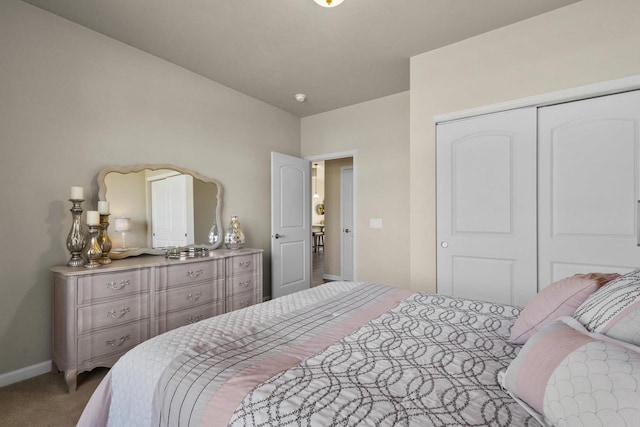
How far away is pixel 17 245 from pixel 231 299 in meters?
1.66

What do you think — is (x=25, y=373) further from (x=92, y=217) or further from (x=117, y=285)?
(x=92, y=217)

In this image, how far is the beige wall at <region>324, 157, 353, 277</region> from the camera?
5.50 metres

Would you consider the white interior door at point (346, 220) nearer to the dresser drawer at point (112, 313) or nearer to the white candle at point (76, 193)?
→ the dresser drawer at point (112, 313)

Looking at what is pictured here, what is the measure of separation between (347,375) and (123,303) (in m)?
2.01

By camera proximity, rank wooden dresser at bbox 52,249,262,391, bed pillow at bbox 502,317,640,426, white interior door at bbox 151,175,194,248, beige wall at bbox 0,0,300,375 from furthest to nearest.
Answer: white interior door at bbox 151,175,194,248 < beige wall at bbox 0,0,300,375 < wooden dresser at bbox 52,249,262,391 < bed pillow at bbox 502,317,640,426

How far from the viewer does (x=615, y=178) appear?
6.77 feet

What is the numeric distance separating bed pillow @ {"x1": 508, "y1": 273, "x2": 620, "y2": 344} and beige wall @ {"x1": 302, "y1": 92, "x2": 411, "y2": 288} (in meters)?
2.57

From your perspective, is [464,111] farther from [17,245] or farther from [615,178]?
[17,245]

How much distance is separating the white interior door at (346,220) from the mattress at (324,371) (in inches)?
152

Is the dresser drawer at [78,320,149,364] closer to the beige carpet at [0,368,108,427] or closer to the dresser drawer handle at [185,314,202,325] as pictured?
the beige carpet at [0,368,108,427]

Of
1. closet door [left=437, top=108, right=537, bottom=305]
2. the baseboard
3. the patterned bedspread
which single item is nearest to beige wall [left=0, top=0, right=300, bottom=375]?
the baseboard

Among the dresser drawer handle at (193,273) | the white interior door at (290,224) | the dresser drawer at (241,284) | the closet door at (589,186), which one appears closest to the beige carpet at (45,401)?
the dresser drawer handle at (193,273)

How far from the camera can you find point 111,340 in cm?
215

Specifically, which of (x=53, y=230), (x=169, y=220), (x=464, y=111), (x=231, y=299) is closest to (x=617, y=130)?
(x=464, y=111)
